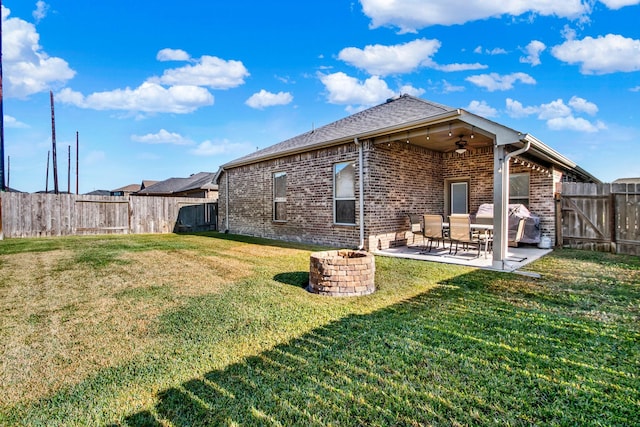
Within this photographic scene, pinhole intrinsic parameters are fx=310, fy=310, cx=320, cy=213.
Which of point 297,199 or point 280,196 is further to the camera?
point 280,196

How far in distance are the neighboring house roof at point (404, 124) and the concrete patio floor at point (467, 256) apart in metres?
2.44

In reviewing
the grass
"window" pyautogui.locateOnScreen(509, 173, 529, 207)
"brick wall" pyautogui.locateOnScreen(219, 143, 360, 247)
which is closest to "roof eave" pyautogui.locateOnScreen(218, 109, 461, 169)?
"brick wall" pyautogui.locateOnScreen(219, 143, 360, 247)

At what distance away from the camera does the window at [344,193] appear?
8711 millimetres

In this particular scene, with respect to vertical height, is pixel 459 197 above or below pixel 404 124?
below

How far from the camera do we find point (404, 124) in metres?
6.97

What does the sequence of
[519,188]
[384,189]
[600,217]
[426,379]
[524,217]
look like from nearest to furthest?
[426,379]
[600,217]
[384,189]
[524,217]
[519,188]

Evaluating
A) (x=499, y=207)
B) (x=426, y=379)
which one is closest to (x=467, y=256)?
(x=499, y=207)

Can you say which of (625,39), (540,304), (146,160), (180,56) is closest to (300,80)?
(180,56)

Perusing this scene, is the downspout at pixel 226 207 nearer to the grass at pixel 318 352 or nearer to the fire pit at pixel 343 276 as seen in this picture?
the grass at pixel 318 352

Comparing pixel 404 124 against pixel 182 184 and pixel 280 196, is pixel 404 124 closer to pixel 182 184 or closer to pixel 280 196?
pixel 280 196

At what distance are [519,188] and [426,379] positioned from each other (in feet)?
31.3

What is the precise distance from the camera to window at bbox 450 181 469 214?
34.4ft

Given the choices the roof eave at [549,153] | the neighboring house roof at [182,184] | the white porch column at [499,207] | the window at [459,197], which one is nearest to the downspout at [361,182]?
the white porch column at [499,207]

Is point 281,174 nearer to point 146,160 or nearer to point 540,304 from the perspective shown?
point 540,304
